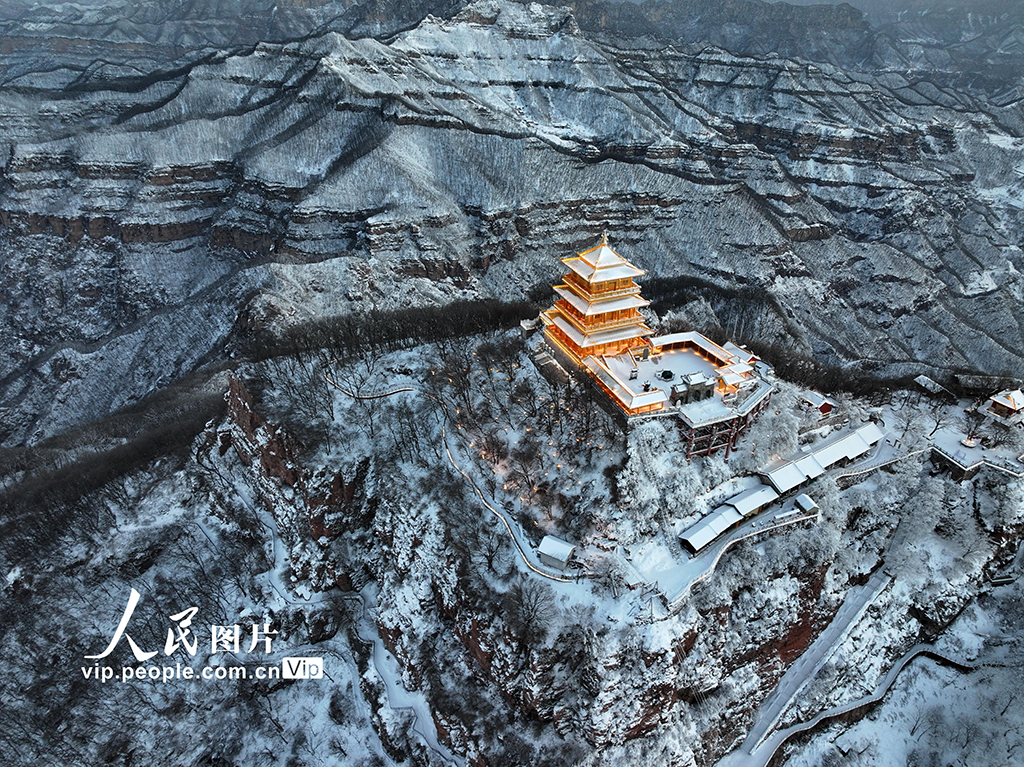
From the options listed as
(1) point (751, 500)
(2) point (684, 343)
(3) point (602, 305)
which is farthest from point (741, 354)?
(1) point (751, 500)

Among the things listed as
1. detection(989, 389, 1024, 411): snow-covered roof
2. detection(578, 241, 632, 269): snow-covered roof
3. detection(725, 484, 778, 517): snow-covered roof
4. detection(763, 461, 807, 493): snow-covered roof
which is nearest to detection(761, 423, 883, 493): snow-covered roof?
detection(763, 461, 807, 493): snow-covered roof

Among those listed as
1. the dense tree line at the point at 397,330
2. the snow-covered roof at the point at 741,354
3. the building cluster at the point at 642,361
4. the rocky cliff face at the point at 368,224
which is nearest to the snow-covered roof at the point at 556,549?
the building cluster at the point at 642,361

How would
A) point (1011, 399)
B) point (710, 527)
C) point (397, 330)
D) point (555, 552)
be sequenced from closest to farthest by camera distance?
point (555, 552) → point (710, 527) → point (1011, 399) → point (397, 330)

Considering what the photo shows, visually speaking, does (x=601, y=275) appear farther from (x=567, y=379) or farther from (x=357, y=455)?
(x=357, y=455)

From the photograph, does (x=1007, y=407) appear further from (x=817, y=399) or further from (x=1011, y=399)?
(x=817, y=399)

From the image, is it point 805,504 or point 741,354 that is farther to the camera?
point 741,354

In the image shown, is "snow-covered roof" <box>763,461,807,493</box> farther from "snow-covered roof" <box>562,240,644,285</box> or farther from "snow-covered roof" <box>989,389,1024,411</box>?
"snow-covered roof" <box>989,389,1024,411</box>
